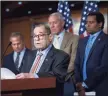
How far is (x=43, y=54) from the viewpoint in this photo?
2498 millimetres

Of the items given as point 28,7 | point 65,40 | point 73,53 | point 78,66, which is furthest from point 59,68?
point 28,7

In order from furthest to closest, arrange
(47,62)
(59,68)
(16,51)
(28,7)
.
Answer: (28,7) < (16,51) < (47,62) < (59,68)

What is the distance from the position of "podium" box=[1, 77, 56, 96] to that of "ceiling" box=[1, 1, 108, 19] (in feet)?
17.4

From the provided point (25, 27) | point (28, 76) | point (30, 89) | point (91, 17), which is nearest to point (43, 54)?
point (28, 76)

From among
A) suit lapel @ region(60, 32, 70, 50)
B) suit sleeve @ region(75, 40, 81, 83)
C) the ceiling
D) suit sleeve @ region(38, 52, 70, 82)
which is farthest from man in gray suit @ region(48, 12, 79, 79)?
the ceiling

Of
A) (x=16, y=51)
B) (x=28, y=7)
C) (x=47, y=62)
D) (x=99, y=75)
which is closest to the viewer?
(x=47, y=62)

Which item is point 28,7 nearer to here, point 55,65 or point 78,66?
point 78,66

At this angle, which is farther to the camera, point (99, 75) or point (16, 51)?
point (16, 51)

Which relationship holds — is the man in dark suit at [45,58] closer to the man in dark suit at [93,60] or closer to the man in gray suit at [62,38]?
the man in dark suit at [93,60]

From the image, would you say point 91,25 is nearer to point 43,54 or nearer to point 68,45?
point 68,45

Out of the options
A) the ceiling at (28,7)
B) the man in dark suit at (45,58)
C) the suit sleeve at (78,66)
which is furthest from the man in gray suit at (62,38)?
the ceiling at (28,7)

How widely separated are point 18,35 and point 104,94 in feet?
4.45

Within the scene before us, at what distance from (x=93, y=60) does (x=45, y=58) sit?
831 millimetres

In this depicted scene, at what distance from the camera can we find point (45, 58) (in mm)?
2461
